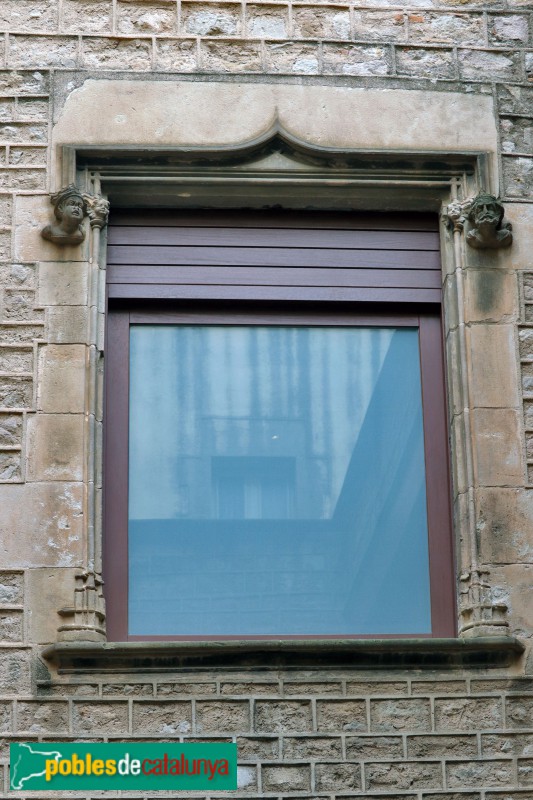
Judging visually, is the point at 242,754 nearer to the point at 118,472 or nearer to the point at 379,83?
the point at 118,472

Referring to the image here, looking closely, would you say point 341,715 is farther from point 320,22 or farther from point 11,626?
point 320,22

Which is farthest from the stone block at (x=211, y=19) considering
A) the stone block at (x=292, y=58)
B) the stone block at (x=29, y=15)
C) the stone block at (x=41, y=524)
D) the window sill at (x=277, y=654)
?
the window sill at (x=277, y=654)

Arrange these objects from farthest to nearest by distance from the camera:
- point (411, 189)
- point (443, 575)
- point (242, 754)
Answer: point (411, 189) → point (443, 575) → point (242, 754)

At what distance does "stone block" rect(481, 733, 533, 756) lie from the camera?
10047 millimetres

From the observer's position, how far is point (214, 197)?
11.4m

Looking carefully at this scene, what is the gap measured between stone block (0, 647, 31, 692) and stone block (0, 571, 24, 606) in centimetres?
28

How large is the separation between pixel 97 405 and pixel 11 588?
1.27 m

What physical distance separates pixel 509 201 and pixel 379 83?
3.82 feet

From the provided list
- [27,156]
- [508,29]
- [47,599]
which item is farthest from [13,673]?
[508,29]

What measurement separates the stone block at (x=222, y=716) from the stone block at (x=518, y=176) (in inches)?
150

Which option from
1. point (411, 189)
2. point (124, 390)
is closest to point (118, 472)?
point (124, 390)

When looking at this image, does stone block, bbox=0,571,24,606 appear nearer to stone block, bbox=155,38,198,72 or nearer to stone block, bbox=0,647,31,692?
Answer: stone block, bbox=0,647,31,692

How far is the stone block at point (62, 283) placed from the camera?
1086 cm

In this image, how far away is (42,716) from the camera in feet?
32.6
